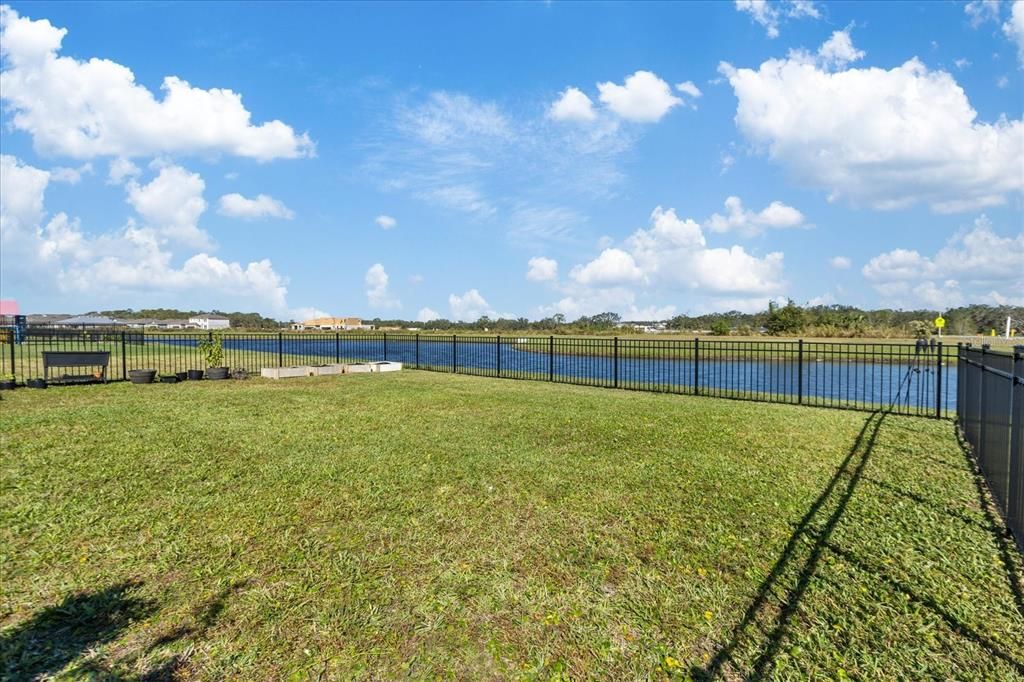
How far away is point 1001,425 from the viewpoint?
488cm

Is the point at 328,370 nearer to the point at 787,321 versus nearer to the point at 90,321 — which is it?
the point at 787,321

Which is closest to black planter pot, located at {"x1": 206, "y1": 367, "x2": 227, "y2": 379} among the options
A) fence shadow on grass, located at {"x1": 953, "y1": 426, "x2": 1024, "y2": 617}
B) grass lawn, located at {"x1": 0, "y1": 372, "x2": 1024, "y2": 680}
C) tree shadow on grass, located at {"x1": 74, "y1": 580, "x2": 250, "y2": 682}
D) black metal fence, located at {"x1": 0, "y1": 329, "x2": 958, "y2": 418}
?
black metal fence, located at {"x1": 0, "y1": 329, "x2": 958, "y2": 418}

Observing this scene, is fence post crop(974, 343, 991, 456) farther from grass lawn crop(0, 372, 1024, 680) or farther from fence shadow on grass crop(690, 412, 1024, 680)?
fence shadow on grass crop(690, 412, 1024, 680)

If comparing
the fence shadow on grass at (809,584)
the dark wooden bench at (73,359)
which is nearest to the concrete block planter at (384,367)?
the dark wooden bench at (73,359)

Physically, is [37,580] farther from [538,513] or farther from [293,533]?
[538,513]

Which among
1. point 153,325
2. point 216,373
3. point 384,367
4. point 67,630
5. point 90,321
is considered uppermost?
point 90,321

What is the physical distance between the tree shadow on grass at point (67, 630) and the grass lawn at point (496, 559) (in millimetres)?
14

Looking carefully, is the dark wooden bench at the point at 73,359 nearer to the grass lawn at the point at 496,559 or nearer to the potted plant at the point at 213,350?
the potted plant at the point at 213,350

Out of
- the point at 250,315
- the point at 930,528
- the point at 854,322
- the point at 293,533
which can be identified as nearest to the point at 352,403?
the point at 293,533

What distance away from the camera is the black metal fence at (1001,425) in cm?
406

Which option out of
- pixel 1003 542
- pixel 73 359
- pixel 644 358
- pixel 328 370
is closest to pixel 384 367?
pixel 328 370

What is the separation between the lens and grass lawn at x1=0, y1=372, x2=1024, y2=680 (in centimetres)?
272

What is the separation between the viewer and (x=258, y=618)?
9.89 ft

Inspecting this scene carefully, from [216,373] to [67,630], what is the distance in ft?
42.5
